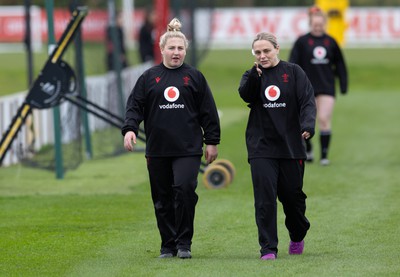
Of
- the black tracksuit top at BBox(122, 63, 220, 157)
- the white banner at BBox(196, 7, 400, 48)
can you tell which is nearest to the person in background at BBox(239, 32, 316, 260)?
the black tracksuit top at BBox(122, 63, 220, 157)

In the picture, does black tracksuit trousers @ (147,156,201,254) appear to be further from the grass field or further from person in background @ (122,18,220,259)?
the grass field

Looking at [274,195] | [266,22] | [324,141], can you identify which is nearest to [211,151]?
[274,195]

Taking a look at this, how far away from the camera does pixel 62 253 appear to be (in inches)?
379

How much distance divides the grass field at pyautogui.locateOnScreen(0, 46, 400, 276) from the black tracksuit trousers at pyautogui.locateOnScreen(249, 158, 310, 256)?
221 mm

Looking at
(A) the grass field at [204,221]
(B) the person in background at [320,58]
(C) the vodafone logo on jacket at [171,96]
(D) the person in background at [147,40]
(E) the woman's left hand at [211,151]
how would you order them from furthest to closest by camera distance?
(D) the person in background at [147,40]
(B) the person in background at [320,58]
(E) the woman's left hand at [211,151]
(C) the vodafone logo on jacket at [171,96]
(A) the grass field at [204,221]

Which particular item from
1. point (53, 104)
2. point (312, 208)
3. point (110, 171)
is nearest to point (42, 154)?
point (110, 171)

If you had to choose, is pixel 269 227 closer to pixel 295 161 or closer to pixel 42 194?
pixel 295 161

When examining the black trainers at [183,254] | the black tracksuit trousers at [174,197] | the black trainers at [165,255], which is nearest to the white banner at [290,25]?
the black tracksuit trousers at [174,197]

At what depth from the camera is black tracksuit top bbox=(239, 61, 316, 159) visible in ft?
30.0

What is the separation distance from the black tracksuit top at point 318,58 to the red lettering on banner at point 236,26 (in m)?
28.3

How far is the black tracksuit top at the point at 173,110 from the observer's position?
9.26 m

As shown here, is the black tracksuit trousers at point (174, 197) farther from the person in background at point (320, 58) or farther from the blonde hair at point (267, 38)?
the person in background at point (320, 58)

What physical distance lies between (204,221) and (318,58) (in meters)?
5.18

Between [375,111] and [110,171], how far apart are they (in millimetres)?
11390
